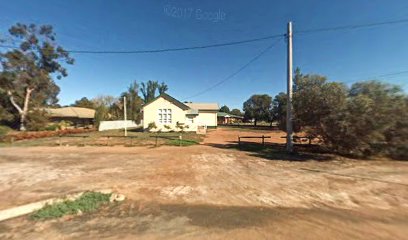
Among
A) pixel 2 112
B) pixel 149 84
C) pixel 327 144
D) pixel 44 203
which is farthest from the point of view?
pixel 149 84

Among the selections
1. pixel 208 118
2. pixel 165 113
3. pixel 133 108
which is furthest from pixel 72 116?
pixel 208 118

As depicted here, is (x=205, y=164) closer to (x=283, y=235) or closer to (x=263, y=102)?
(x=283, y=235)

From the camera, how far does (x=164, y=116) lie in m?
28.0

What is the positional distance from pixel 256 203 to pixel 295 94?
9.87m

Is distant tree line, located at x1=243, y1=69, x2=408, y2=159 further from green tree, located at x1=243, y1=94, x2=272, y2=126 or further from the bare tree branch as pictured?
green tree, located at x1=243, y1=94, x2=272, y2=126

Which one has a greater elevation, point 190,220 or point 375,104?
point 375,104

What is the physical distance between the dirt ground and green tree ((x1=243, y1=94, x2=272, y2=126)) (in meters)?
45.3

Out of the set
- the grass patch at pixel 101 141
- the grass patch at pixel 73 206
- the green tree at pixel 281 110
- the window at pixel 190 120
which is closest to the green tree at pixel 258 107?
the green tree at pixel 281 110

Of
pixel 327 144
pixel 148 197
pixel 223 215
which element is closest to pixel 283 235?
pixel 223 215

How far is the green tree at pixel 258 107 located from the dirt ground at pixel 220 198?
149 feet

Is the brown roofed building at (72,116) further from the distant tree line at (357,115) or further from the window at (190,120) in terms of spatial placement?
the distant tree line at (357,115)

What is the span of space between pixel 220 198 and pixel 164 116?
22.6m

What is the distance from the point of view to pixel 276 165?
33.7 feet

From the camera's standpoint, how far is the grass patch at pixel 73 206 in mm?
4867
